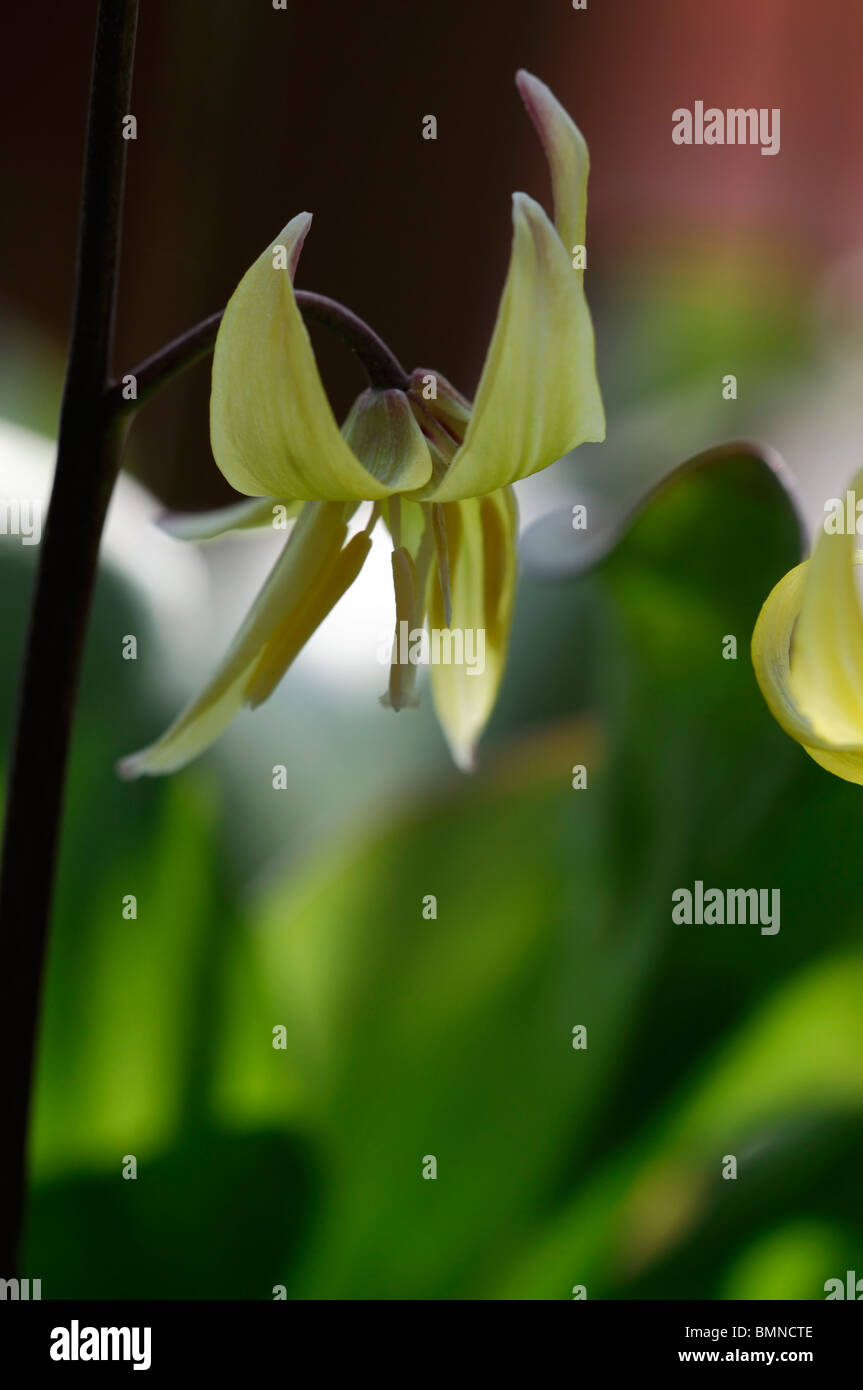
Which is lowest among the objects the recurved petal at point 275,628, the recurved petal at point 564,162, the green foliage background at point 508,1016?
the green foliage background at point 508,1016

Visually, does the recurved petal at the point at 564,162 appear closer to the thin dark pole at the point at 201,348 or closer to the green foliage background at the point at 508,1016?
the thin dark pole at the point at 201,348

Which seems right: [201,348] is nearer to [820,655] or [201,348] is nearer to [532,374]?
[532,374]

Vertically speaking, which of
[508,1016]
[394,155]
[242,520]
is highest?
[394,155]

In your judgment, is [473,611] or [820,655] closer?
[820,655]

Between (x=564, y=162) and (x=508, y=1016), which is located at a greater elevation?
(x=564, y=162)

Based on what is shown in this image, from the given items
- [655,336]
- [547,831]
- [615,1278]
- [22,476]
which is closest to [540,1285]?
[615,1278]

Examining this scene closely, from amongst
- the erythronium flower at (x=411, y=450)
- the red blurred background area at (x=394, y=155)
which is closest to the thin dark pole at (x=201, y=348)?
the erythronium flower at (x=411, y=450)

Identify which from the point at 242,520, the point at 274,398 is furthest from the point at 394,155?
the point at 274,398

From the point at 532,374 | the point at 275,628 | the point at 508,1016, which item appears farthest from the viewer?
the point at 508,1016
